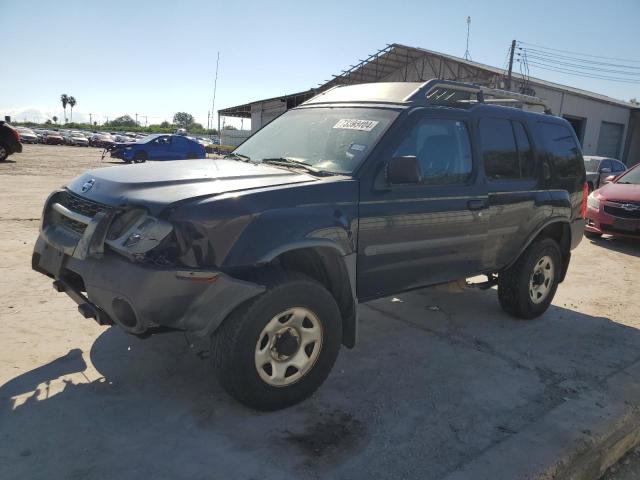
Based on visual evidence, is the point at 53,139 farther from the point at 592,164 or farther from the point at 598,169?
the point at 598,169

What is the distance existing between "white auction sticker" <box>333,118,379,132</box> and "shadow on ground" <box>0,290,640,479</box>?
69.2 inches

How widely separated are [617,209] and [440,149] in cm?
665

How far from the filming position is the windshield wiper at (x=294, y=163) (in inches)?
135

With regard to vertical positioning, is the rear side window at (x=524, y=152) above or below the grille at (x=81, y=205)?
above

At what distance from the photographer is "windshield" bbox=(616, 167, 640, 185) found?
31.4ft

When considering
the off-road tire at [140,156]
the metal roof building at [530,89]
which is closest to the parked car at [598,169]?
the metal roof building at [530,89]

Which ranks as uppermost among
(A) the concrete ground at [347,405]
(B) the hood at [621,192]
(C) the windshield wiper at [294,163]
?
(C) the windshield wiper at [294,163]

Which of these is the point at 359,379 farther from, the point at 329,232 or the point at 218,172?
the point at 218,172

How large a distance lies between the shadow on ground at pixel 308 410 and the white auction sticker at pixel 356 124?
1.76 meters

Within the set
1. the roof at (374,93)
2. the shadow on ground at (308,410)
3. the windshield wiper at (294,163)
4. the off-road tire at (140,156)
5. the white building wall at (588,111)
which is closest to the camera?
the shadow on ground at (308,410)

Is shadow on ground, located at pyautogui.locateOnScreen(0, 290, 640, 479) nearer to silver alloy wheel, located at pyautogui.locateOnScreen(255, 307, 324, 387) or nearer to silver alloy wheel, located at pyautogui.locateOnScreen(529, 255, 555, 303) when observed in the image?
silver alloy wheel, located at pyautogui.locateOnScreen(255, 307, 324, 387)

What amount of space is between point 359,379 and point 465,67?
2358cm

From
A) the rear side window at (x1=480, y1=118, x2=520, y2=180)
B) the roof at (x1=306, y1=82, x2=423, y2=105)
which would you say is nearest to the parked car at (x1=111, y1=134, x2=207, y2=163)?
the roof at (x1=306, y1=82, x2=423, y2=105)

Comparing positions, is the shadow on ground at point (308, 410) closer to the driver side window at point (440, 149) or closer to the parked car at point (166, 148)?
the driver side window at point (440, 149)
